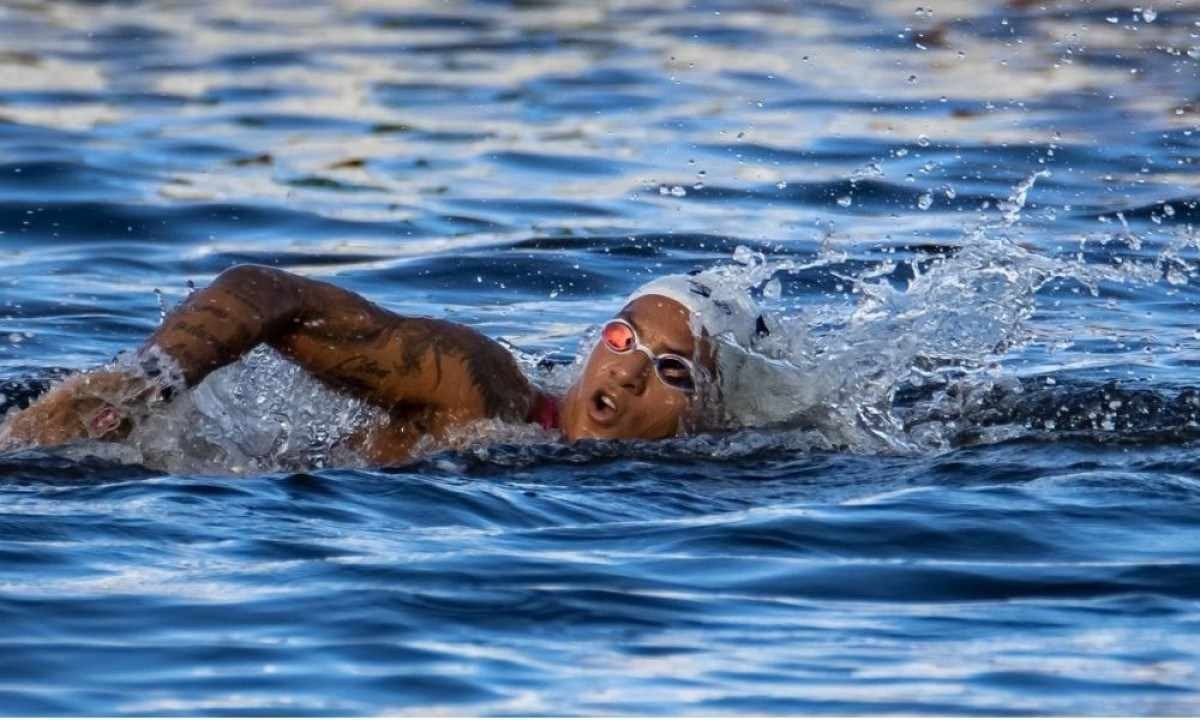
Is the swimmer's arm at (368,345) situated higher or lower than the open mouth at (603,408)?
higher

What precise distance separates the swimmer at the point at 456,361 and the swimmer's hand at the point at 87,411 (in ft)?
0.20

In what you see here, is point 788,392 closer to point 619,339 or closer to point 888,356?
point 888,356

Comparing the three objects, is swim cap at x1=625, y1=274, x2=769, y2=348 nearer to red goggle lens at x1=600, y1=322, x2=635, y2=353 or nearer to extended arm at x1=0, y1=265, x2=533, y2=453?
red goggle lens at x1=600, y1=322, x2=635, y2=353

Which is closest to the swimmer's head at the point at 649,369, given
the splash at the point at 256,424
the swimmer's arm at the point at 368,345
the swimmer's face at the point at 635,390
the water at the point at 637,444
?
the swimmer's face at the point at 635,390

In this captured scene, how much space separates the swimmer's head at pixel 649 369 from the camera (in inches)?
332

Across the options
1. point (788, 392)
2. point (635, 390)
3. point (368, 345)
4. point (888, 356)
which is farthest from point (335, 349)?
point (888, 356)

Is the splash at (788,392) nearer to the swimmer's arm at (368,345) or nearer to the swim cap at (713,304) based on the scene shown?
the swim cap at (713,304)

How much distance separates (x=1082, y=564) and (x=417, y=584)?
6.06ft

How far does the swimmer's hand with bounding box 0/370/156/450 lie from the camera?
7.69 m

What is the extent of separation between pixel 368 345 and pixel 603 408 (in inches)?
31.1

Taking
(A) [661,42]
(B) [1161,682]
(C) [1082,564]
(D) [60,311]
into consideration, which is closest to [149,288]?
(D) [60,311]

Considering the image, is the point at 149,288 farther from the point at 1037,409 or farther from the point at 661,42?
the point at 661,42

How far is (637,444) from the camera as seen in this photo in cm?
840

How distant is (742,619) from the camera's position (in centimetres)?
656
